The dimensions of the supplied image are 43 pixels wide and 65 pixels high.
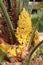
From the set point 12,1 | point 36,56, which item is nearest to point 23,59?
point 36,56

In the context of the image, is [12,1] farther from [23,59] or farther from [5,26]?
[23,59]

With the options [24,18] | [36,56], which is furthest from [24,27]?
[36,56]

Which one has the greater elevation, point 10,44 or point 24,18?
point 24,18

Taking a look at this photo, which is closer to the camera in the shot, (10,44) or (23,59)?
(23,59)

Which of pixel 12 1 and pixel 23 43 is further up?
pixel 12 1

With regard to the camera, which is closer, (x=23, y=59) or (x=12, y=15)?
(x=23, y=59)

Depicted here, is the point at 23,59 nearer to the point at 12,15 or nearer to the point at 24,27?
the point at 24,27

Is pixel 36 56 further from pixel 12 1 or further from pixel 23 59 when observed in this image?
pixel 12 1
